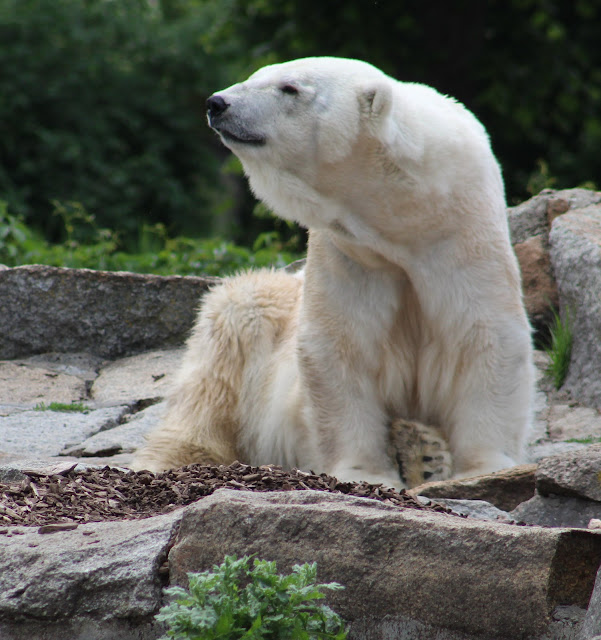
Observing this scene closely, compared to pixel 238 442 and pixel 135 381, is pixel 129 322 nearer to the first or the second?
pixel 135 381

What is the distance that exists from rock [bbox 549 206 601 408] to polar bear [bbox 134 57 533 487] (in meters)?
1.08

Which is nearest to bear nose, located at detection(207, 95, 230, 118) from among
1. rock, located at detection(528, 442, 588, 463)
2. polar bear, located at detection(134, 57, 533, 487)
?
polar bear, located at detection(134, 57, 533, 487)

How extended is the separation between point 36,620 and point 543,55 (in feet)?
36.8

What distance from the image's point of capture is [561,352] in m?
5.20

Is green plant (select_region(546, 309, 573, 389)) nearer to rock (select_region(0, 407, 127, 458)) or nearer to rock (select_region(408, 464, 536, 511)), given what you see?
rock (select_region(408, 464, 536, 511))

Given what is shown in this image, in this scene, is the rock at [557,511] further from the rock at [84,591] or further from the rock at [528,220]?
the rock at [528,220]

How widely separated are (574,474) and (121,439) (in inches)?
97.7

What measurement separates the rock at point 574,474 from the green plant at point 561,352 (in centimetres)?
222

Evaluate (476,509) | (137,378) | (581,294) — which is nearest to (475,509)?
(476,509)

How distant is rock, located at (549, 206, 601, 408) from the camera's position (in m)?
4.98

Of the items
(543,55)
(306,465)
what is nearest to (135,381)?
(306,465)

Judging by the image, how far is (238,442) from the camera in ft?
15.1

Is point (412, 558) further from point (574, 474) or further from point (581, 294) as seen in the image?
point (581, 294)

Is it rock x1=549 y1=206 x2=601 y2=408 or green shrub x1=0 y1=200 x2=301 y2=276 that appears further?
green shrub x1=0 y1=200 x2=301 y2=276
